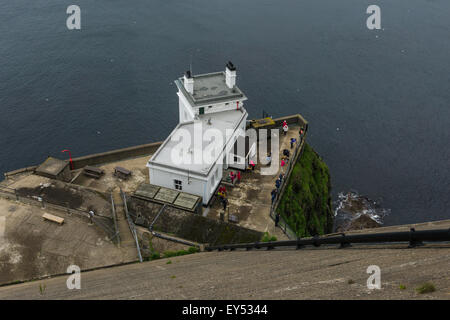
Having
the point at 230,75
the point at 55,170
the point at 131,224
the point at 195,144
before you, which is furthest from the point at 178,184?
the point at 230,75

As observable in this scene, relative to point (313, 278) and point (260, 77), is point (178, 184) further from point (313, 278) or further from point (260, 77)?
point (260, 77)

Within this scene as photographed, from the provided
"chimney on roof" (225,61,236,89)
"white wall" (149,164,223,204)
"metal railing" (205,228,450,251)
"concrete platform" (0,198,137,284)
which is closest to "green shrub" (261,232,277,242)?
"white wall" (149,164,223,204)

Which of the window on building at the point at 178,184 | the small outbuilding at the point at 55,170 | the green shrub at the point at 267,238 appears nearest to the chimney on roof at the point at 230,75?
the window on building at the point at 178,184

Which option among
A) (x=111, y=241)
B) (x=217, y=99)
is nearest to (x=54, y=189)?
(x=111, y=241)

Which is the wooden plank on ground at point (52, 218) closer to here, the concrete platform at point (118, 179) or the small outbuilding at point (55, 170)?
the small outbuilding at point (55, 170)

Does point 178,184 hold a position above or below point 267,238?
above

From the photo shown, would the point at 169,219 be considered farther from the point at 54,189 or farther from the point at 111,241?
the point at 54,189
